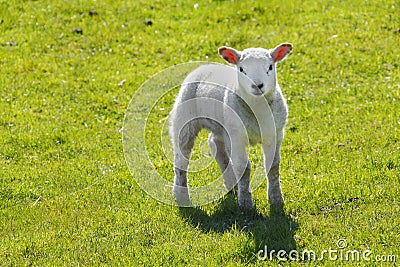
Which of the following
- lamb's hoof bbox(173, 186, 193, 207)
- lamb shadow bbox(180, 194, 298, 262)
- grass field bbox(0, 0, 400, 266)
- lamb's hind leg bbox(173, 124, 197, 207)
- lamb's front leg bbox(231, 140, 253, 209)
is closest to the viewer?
lamb shadow bbox(180, 194, 298, 262)

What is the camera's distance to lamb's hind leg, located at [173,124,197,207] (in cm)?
846

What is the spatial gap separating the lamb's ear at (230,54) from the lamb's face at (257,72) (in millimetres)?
96

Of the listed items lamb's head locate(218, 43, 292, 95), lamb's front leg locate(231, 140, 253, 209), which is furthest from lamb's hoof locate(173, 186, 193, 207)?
lamb's head locate(218, 43, 292, 95)

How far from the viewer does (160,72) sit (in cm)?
1299

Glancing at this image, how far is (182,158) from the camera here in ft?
28.0

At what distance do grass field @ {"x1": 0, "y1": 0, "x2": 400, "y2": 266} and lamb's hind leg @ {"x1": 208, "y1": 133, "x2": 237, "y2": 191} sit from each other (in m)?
0.32

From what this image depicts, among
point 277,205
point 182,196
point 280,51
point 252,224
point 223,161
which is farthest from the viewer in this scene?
point 223,161

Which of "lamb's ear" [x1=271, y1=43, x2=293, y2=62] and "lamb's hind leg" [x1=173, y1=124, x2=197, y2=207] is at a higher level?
"lamb's ear" [x1=271, y1=43, x2=293, y2=62]

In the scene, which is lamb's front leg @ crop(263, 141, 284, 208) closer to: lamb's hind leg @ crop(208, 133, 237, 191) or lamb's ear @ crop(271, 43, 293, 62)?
lamb's hind leg @ crop(208, 133, 237, 191)

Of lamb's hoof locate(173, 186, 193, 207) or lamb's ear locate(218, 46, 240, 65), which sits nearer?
lamb's ear locate(218, 46, 240, 65)

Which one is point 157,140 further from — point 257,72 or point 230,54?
point 257,72

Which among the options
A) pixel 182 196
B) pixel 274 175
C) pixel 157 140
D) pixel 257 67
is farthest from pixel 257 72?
pixel 157 140

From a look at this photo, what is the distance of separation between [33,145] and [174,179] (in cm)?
299

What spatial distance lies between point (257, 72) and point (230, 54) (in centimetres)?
60
